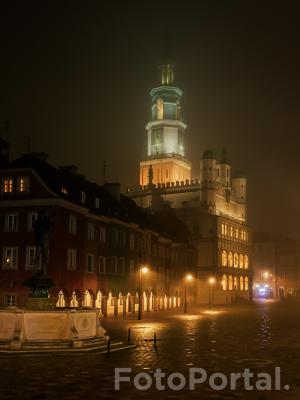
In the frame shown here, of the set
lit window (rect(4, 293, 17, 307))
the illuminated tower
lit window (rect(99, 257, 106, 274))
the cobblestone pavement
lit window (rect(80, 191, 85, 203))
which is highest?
the illuminated tower

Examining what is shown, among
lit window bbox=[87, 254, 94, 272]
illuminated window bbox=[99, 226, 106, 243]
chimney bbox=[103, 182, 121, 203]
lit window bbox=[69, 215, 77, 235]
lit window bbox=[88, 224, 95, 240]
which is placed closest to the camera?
lit window bbox=[69, 215, 77, 235]

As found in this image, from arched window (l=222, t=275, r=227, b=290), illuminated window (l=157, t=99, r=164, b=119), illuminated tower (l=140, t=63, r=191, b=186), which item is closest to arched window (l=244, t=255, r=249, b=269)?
arched window (l=222, t=275, r=227, b=290)

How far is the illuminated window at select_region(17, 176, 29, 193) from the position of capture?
178 feet

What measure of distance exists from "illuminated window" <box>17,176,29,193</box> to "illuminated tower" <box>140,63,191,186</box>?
83240 mm

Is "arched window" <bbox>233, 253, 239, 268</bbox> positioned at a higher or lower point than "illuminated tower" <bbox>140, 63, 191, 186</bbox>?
lower

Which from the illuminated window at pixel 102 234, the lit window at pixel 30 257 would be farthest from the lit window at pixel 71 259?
the illuminated window at pixel 102 234

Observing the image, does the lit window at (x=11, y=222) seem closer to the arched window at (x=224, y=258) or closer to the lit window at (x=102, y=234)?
the lit window at (x=102, y=234)

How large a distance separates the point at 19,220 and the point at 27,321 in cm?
2824

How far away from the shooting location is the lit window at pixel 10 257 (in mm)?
52594

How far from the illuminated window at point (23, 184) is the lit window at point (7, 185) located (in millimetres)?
734

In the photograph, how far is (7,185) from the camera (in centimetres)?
5500

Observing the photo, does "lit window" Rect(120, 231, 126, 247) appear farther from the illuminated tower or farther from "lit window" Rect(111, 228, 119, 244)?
the illuminated tower

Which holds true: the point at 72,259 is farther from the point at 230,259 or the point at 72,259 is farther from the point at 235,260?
the point at 235,260

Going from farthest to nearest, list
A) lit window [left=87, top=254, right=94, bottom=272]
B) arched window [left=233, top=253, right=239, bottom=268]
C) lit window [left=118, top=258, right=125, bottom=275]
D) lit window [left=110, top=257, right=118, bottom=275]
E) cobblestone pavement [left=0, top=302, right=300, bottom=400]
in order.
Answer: arched window [left=233, top=253, right=239, bottom=268], lit window [left=118, top=258, right=125, bottom=275], lit window [left=110, top=257, right=118, bottom=275], lit window [left=87, top=254, right=94, bottom=272], cobblestone pavement [left=0, top=302, right=300, bottom=400]
